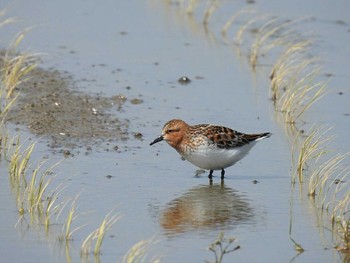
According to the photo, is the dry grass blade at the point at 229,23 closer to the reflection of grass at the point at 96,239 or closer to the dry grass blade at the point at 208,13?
the dry grass blade at the point at 208,13

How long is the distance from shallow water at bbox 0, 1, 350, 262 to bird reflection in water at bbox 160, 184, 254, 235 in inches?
0.5

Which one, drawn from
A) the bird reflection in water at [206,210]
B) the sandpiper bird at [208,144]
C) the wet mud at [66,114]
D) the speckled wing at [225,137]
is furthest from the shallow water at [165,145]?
the speckled wing at [225,137]

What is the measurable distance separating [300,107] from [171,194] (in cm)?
455

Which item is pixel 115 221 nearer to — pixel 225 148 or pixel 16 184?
pixel 16 184

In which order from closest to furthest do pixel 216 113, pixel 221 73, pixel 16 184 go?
pixel 16 184 < pixel 216 113 < pixel 221 73

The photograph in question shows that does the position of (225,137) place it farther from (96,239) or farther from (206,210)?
(96,239)

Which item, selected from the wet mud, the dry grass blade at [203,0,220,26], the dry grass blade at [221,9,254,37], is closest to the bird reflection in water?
the wet mud

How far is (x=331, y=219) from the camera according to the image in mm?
10664

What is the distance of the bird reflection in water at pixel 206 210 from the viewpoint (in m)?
10.5

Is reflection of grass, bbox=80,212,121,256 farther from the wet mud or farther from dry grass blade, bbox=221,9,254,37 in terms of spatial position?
dry grass blade, bbox=221,9,254,37

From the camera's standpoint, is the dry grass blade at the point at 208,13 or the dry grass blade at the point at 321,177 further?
the dry grass blade at the point at 208,13

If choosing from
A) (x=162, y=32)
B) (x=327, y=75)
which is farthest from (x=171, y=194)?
(x=162, y=32)

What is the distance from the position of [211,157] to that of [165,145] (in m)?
1.65

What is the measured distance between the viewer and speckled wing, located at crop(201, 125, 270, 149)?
40.8ft
